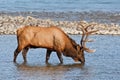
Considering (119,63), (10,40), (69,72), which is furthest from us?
(10,40)

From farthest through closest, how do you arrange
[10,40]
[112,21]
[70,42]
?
[112,21] < [10,40] < [70,42]

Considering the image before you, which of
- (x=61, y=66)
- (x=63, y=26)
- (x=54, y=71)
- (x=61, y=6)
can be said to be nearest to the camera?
(x=54, y=71)

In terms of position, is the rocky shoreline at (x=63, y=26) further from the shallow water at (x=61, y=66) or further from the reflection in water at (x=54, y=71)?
the reflection in water at (x=54, y=71)

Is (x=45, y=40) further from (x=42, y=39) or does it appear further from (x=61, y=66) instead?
(x=61, y=66)

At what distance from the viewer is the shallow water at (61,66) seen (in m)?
14.6

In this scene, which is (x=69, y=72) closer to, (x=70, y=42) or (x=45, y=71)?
(x=45, y=71)

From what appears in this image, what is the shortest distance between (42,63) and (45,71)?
1504mm

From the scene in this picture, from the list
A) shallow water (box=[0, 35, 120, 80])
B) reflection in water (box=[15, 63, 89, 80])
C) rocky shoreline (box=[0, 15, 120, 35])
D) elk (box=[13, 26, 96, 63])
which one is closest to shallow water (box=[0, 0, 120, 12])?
rocky shoreline (box=[0, 15, 120, 35])

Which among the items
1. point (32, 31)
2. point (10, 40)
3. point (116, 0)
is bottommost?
point (116, 0)

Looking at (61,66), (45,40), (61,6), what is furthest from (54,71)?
(61,6)

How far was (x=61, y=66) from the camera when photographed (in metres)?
16.5

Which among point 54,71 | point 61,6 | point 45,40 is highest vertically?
point 45,40

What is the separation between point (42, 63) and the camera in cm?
1705

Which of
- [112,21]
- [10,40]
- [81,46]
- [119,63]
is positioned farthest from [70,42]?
[112,21]
